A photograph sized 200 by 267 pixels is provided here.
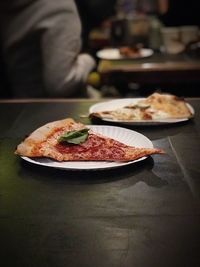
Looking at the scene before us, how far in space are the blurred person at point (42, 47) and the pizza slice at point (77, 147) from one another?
102cm

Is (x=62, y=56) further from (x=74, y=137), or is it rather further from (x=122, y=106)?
(x=74, y=137)

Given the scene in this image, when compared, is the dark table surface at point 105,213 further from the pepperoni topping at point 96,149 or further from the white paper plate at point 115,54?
the white paper plate at point 115,54

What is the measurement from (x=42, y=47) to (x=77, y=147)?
3.78 feet

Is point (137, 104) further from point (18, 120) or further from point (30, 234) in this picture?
point (30, 234)

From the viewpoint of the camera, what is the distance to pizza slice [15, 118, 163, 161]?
3.54 ft

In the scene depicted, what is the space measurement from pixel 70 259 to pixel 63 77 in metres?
1.57

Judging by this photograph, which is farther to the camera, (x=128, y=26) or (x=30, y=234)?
(x=128, y=26)

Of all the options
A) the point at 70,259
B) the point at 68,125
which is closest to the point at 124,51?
the point at 68,125

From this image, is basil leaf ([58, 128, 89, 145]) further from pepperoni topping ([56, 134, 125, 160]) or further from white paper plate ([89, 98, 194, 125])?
white paper plate ([89, 98, 194, 125])

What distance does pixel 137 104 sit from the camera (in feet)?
5.02

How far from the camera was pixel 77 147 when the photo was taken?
3.70 feet

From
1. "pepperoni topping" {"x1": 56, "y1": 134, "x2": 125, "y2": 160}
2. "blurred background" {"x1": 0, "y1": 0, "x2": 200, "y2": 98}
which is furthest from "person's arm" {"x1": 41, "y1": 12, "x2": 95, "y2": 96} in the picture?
"pepperoni topping" {"x1": 56, "y1": 134, "x2": 125, "y2": 160}

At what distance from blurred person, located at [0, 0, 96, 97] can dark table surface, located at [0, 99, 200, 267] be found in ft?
3.29

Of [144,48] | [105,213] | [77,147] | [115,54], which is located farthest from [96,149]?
[144,48]
